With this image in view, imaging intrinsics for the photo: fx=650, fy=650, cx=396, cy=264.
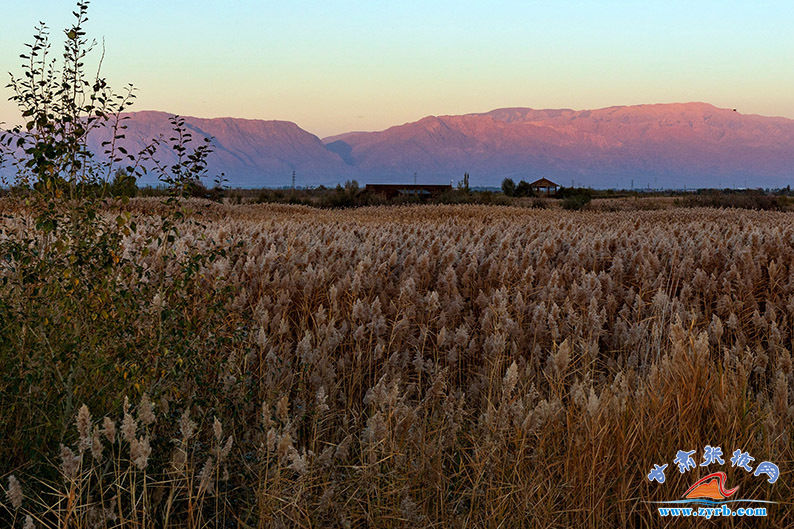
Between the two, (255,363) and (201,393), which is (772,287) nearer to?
(255,363)

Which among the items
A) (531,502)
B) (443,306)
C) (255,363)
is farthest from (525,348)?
(531,502)

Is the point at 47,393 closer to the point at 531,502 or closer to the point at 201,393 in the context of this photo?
the point at 201,393

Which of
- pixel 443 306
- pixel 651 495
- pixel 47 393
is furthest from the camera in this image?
pixel 443 306

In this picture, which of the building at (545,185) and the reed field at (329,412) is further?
the building at (545,185)

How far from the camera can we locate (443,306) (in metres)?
6.70

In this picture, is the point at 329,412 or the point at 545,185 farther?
the point at 545,185

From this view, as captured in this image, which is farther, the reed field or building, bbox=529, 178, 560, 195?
building, bbox=529, 178, 560, 195

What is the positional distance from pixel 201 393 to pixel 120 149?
1.75m

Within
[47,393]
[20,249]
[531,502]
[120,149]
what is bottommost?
[531,502]

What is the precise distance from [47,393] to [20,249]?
37.3 inches

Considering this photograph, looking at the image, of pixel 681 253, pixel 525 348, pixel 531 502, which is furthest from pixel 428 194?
pixel 531 502

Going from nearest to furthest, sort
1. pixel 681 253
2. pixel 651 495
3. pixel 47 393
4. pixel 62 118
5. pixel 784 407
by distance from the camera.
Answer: pixel 651 495, pixel 784 407, pixel 47 393, pixel 62 118, pixel 681 253

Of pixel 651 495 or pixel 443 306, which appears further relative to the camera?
pixel 443 306

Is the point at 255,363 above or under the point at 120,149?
under
